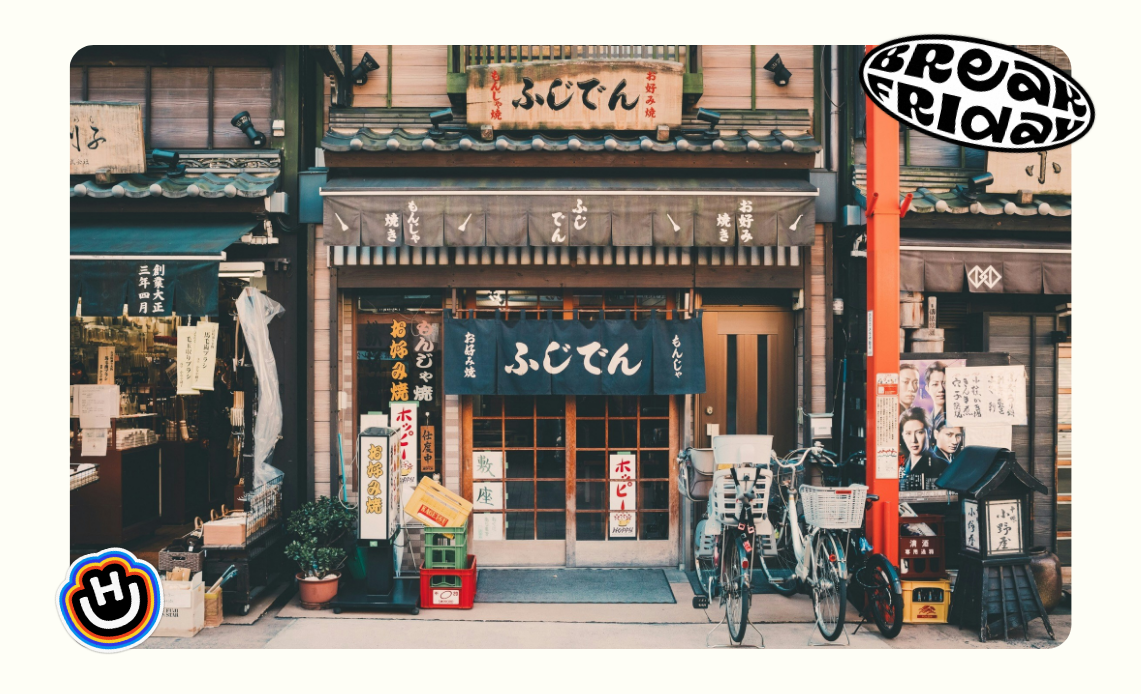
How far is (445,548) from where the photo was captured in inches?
272

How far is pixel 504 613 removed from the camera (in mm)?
6660

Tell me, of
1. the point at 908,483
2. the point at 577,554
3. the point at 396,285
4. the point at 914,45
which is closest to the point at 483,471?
the point at 577,554

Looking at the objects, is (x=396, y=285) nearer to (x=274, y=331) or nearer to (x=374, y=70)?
(x=274, y=331)

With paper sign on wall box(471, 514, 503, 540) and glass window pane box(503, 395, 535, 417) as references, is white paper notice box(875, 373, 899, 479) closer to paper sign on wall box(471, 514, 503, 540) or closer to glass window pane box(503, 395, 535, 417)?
glass window pane box(503, 395, 535, 417)

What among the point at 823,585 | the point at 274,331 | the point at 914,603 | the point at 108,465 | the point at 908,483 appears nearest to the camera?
the point at 823,585

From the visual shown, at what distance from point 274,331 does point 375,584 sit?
3.22 meters

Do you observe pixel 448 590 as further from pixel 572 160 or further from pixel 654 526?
pixel 572 160

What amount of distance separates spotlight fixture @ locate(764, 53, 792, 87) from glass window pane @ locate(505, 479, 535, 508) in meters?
5.97

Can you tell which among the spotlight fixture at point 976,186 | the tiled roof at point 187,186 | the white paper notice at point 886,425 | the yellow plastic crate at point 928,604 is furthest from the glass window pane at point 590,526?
the spotlight fixture at point 976,186

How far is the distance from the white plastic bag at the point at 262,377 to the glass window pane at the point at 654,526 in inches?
177

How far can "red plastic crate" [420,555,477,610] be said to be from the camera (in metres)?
6.77

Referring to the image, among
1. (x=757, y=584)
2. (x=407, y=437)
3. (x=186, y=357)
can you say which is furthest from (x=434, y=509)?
(x=757, y=584)

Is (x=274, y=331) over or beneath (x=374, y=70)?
beneath

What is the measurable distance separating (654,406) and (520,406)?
5.54ft
